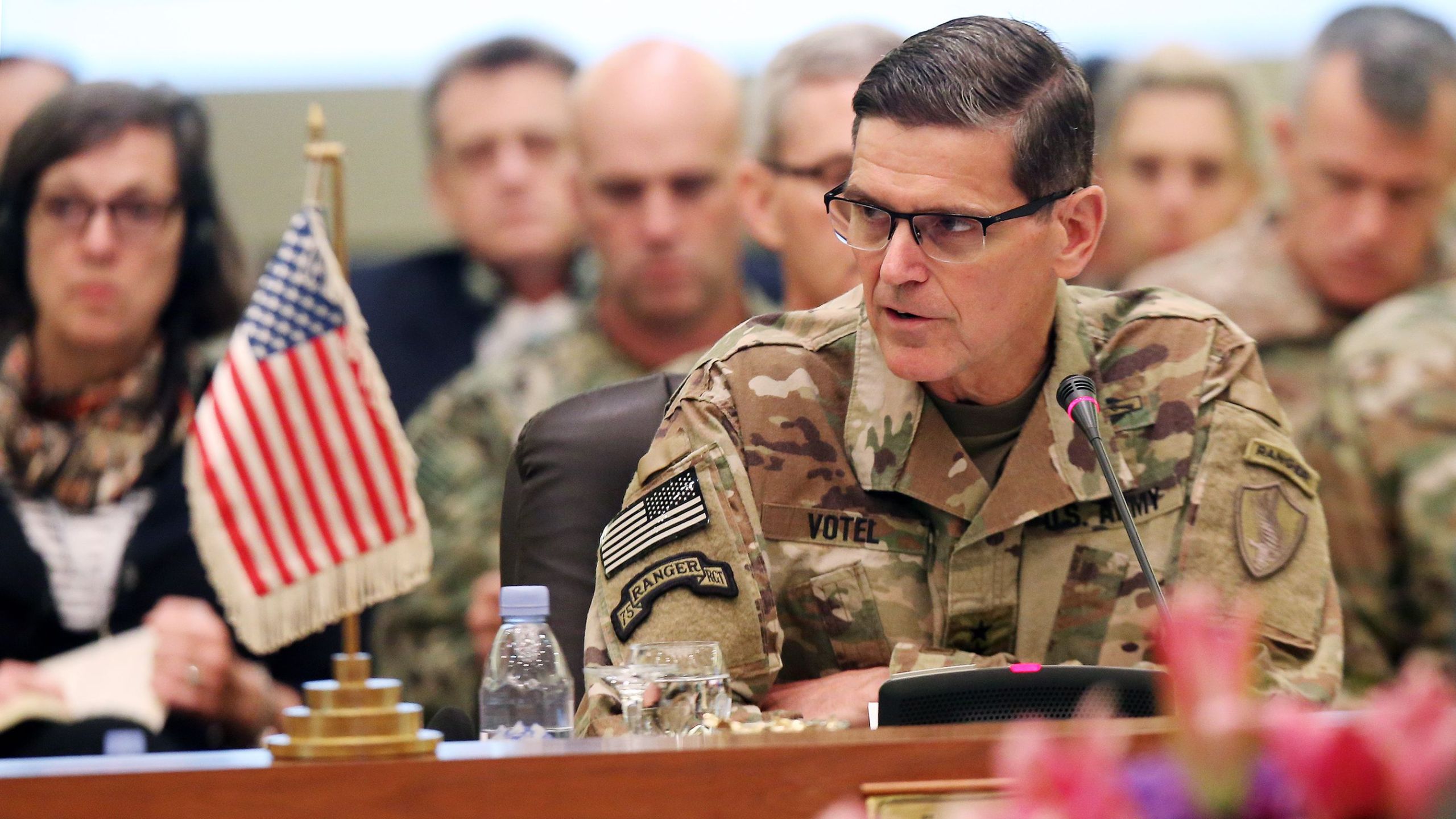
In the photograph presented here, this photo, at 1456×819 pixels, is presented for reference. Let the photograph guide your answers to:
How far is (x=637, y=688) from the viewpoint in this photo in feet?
6.07

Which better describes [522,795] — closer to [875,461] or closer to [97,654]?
[875,461]

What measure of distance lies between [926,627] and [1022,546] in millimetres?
147

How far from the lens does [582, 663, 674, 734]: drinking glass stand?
1832 millimetres

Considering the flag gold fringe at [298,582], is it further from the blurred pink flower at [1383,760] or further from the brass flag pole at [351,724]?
the blurred pink flower at [1383,760]

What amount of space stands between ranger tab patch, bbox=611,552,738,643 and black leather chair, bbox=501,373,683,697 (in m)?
0.24

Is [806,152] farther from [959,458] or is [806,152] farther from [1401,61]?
[1401,61]

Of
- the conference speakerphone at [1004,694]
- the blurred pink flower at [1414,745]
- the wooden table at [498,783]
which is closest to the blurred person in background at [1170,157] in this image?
the conference speakerphone at [1004,694]

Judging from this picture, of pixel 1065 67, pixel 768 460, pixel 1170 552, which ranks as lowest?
pixel 1170 552

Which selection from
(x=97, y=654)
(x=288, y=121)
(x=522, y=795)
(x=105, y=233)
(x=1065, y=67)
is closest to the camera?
(x=522, y=795)

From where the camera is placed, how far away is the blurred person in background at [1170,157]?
4180 mm

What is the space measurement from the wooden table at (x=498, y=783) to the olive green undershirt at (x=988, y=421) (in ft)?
3.05

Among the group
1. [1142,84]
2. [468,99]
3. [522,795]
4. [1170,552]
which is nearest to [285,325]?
[1170,552]

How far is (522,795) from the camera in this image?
122cm

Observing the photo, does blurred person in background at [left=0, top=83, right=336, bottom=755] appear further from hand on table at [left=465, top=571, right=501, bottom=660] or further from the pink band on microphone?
the pink band on microphone
